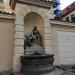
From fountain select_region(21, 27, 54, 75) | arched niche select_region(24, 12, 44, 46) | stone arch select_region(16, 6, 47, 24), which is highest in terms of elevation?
stone arch select_region(16, 6, 47, 24)

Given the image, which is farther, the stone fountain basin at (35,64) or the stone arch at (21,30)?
the stone arch at (21,30)

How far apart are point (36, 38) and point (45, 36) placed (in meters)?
0.45

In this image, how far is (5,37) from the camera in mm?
6348

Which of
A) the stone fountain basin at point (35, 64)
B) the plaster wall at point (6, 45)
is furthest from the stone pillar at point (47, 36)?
the plaster wall at point (6, 45)

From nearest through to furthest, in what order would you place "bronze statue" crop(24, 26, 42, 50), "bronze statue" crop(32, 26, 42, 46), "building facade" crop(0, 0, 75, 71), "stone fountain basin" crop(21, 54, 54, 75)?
"stone fountain basin" crop(21, 54, 54, 75) → "building facade" crop(0, 0, 75, 71) → "bronze statue" crop(24, 26, 42, 50) → "bronze statue" crop(32, 26, 42, 46)

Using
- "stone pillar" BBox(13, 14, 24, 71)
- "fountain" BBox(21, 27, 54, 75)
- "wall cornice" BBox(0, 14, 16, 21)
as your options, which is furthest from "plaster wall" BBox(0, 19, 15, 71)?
"fountain" BBox(21, 27, 54, 75)

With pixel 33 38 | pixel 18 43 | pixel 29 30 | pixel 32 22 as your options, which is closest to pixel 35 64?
pixel 18 43

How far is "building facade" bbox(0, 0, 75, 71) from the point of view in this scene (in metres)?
6.19

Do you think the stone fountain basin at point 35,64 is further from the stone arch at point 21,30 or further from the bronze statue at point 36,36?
the bronze statue at point 36,36

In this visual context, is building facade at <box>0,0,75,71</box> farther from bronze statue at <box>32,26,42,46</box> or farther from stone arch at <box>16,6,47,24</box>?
bronze statue at <box>32,26,42,46</box>

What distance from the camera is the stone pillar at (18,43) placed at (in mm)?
6004

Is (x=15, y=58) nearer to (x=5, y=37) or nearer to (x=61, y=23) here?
(x=5, y=37)

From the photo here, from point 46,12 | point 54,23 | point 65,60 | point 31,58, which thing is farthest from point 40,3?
point 65,60

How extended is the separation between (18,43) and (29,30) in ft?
3.81
